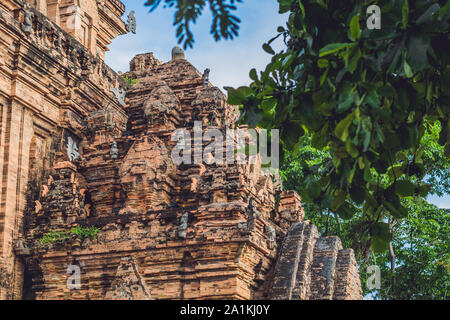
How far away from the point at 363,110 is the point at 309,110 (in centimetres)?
76

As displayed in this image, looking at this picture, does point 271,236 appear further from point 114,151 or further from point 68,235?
point 114,151

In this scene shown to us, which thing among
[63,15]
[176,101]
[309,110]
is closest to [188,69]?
[176,101]

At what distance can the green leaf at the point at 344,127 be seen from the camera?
531 cm

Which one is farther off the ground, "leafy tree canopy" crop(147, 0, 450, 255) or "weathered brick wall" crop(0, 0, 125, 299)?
"weathered brick wall" crop(0, 0, 125, 299)

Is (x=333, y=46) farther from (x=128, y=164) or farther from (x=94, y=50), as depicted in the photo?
(x=94, y=50)

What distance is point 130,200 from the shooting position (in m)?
13.3

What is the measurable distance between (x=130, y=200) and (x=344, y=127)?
8411 millimetres

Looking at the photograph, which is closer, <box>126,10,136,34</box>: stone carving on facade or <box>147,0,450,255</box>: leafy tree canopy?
<box>147,0,450,255</box>: leafy tree canopy

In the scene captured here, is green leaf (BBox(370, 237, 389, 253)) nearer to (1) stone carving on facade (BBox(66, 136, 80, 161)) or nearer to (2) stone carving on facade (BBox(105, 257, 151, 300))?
(2) stone carving on facade (BBox(105, 257, 151, 300))

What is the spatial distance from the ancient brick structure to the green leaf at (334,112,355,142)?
6.59m

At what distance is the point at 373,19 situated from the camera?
18.6 ft

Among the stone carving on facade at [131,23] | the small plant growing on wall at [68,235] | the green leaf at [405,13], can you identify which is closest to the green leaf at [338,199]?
the green leaf at [405,13]

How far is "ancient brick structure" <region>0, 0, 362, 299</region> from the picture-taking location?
39.7 ft

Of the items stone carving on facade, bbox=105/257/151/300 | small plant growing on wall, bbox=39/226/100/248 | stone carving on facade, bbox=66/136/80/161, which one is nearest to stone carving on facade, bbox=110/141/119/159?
stone carving on facade, bbox=66/136/80/161
